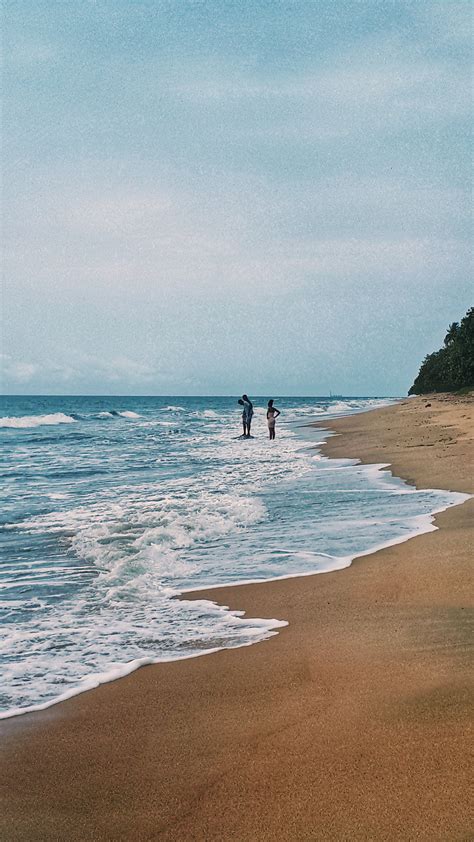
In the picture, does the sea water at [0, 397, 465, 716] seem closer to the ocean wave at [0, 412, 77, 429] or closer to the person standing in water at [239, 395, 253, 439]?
Result: the person standing in water at [239, 395, 253, 439]

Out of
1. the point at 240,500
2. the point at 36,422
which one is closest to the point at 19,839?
the point at 240,500

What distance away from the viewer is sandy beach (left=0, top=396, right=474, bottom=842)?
8.29 ft

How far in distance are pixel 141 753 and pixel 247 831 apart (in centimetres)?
81

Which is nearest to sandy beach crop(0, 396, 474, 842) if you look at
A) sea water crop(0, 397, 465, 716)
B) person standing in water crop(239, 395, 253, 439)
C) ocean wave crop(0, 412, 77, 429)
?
sea water crop(0, 397, 465, 716)

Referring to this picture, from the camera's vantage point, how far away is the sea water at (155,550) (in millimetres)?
4582

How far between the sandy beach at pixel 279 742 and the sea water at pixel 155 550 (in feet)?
1.53

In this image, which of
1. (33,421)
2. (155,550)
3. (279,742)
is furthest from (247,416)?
→ (33,421)

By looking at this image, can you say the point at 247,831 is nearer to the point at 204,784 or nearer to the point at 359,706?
the point at 204,784

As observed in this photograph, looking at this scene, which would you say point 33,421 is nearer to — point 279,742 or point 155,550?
point 155,550

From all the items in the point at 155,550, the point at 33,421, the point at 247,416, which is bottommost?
the point at 155,550

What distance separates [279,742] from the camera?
3057mm

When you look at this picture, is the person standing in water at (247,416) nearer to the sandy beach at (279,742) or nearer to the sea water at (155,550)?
the sea water at (155,550)

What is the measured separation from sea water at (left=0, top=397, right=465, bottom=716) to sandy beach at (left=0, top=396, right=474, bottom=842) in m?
0.47

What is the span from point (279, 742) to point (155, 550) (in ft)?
15.7
